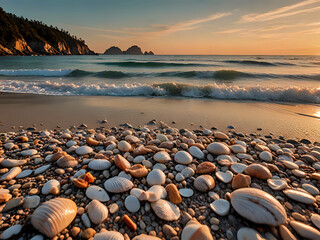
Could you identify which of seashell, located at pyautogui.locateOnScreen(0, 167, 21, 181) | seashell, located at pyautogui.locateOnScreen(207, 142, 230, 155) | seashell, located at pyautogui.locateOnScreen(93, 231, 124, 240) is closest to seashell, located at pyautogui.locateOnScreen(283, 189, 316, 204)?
seashell, located at pyautogui.locateOnScreen(207, 142, 230, 155)

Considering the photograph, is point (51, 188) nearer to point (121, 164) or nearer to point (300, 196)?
point (121, 164)

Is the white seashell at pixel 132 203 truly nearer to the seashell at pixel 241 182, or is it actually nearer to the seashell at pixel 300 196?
the seashell at pixel 241 182

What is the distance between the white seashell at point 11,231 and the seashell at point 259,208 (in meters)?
1.39

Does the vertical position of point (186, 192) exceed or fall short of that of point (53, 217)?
it falls short

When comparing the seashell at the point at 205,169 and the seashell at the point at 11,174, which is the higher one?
the seashell at the point at 11,174

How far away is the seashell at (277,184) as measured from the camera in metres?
1.40

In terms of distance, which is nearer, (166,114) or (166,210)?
(166,210)

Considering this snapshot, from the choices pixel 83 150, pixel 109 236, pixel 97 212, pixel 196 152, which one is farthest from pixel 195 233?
pixel 83 150

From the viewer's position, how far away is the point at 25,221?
1049mm

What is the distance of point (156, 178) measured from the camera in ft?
4.82

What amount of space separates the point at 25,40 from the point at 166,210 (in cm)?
7379

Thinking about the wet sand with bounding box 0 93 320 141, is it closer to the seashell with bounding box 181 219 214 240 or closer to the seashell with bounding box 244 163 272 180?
the seashell with bounding box 244 163 272 180

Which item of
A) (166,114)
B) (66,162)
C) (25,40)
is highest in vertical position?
(25,40)

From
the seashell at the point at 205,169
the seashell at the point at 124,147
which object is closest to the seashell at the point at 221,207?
the seashell at the point at 205,169
